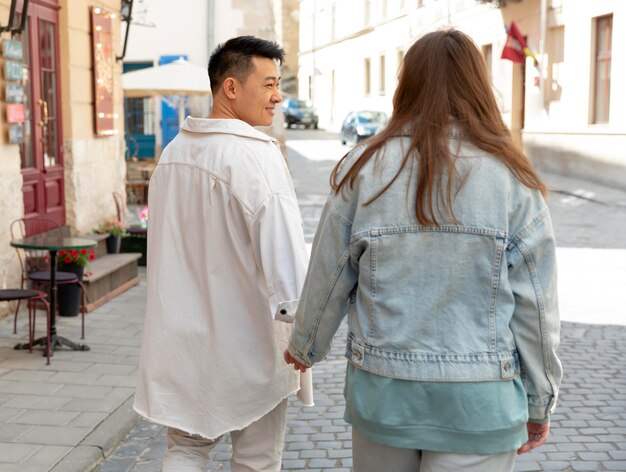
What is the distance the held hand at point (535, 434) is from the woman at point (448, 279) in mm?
82

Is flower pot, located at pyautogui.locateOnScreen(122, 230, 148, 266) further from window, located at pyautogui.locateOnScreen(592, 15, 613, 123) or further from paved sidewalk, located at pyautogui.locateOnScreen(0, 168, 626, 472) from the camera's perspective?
window, located at pyautogui.locateOnScreen(592, 15, 613, 123)

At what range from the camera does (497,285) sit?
2.16 metres

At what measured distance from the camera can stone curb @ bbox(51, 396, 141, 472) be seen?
4.27m

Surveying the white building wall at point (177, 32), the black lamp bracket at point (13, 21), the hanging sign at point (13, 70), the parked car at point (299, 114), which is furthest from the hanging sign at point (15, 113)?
the parked car at point (299, 114)

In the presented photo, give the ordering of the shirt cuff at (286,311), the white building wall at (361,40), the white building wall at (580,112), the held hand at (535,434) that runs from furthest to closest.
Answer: the white building wall at (361,40), the white building wall at (580,112), the shirt cuff at (286,311), the held hand at (535,434)

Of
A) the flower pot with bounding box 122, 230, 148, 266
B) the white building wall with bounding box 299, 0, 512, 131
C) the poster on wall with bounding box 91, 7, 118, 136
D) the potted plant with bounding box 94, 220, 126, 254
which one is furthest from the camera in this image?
the white building wall with bounding box 299, 0, 512, 131

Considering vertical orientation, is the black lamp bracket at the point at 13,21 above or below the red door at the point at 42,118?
above

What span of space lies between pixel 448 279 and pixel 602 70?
768 inches

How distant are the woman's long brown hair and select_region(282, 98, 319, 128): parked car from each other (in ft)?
136

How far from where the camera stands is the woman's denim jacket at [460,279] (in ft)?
7.07

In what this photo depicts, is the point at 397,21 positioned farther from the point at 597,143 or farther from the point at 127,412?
the point at 127,412

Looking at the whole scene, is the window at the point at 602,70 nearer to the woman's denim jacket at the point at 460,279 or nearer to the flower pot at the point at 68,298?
the flower pot at the point at 68,298

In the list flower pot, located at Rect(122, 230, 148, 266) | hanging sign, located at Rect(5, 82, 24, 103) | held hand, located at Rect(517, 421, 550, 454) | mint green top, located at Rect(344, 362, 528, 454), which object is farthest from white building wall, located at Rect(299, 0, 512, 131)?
mint green top, located at Rect(344, 362, 528, 454)

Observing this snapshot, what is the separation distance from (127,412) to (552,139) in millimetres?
18476
